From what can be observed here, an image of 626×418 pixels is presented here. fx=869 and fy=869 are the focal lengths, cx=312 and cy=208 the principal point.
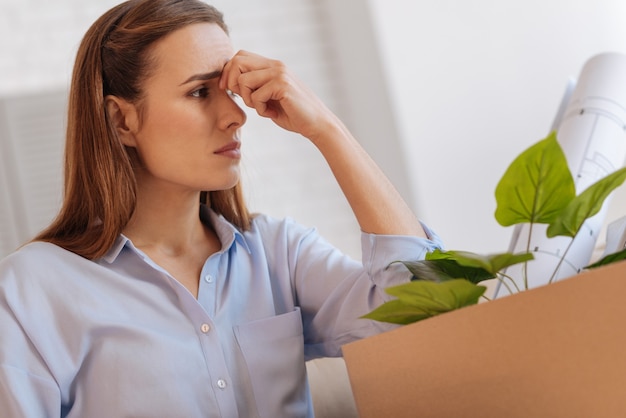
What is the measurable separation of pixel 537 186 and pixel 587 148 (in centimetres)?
102

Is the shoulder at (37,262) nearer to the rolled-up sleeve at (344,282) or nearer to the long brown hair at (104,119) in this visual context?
the long brown hair at (104,119)

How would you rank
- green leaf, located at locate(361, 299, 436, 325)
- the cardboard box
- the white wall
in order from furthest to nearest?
the white wall < green leaf, located at locate(361, 299, 436, 325) < the cardboard box

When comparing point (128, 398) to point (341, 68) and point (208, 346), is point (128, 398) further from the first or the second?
point (341, 68)

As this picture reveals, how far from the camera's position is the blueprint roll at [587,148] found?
168cm

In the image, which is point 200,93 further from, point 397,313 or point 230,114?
point 397,313

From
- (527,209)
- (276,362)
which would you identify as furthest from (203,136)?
(527,209)

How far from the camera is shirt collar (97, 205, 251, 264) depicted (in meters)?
1.47

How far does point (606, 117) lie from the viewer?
6.21 ft

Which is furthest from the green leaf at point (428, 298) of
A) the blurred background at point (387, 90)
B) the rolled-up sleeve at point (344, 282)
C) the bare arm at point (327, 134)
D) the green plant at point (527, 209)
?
the blurred background at point (387, 90)

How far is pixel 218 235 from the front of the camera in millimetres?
1640

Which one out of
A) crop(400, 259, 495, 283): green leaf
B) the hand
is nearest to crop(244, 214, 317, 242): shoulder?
the hand

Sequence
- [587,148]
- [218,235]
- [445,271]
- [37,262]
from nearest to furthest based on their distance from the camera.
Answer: [445,271]
[37,262]
[218,235]
[587,148]

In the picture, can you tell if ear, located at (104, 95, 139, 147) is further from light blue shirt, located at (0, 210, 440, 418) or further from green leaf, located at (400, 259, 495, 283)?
green leaf, located at (400, 259, 495, 283)

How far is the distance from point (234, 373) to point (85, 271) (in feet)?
0.98
